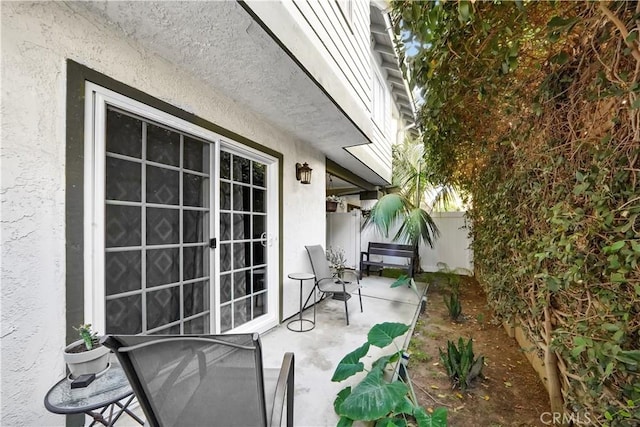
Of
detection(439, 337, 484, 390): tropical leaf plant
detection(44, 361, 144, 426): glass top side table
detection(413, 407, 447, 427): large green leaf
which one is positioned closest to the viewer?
detection(44, 361, 144, 426): glass top side table

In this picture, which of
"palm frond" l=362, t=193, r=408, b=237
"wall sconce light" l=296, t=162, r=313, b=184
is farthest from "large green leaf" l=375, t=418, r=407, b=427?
"palm frond" l=362, t=193, r=408, b=237

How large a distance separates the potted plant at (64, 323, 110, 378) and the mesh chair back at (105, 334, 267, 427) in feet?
1.57

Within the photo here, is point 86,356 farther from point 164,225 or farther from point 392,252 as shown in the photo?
point 392,252

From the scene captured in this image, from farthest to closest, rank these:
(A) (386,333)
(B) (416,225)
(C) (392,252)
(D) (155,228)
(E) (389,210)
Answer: (C) (392,252)
(E) (389,210)
(B) (416,225)
(D) (155,228)
(A) (386,333)

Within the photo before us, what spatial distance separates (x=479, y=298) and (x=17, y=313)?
5730mm

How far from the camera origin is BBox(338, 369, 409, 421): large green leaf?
1511mm

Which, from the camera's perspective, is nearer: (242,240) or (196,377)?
(196,377)

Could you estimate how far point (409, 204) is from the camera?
5.91m

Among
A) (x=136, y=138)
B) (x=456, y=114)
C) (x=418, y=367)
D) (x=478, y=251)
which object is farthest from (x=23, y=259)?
(x=478, y=251)

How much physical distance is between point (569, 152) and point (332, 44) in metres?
2.70

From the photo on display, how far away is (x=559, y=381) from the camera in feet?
5.97

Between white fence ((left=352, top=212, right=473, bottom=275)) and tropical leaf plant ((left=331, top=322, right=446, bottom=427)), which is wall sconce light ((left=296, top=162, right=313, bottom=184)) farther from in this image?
white fence ((left=352, top=212, right=473, bottom=275))

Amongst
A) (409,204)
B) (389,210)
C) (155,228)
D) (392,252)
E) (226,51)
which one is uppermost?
(226,51)

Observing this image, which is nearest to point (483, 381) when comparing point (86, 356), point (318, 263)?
point (318, 263)
